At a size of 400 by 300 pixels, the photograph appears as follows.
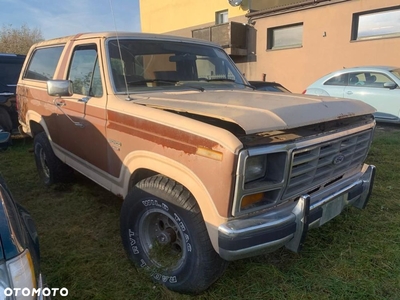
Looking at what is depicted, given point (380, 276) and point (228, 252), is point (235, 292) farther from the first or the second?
point (380, 276)

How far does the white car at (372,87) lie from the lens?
7.86 m

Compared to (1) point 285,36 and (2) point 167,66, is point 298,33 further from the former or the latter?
(2) point 167,66

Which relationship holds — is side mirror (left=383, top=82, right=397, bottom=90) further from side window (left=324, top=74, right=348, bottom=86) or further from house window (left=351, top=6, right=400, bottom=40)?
house window (left=351, top=6, right=400, bottom=40)

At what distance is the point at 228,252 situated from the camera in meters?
1.91

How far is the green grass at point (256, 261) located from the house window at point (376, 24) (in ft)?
29.8

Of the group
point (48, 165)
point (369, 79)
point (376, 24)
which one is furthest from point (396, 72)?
point (48, 165)

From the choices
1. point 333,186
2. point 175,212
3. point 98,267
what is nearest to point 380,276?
point 333,186

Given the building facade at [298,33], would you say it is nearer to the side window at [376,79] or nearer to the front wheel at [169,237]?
the side window at [376,79]

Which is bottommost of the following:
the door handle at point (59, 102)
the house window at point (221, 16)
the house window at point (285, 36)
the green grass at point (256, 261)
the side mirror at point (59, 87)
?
the green grass at point (256, 261)

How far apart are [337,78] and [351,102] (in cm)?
704

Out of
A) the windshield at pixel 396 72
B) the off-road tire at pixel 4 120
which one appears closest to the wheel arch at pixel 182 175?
the off-road tire at pixel 4 120

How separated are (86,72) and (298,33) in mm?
12260

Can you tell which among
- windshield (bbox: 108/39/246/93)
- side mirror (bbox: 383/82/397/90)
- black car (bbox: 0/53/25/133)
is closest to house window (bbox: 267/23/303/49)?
side mirror (bbox: 383/82/397/90)

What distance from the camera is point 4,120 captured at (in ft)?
21.2
